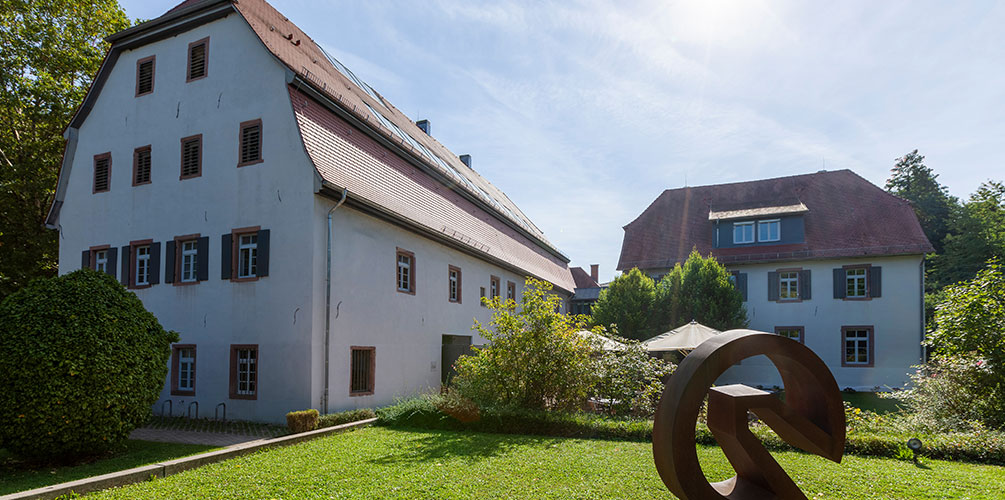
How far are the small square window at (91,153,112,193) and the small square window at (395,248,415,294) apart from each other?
810cm

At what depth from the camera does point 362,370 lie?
14047mm

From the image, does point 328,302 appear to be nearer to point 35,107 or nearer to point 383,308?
point 383,308

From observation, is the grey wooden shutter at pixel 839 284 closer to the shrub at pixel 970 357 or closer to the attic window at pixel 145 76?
the shrub at pixel 970 357

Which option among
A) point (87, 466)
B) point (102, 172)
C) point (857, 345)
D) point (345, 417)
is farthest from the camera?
point (857, 345)

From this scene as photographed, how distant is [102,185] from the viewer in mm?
15914

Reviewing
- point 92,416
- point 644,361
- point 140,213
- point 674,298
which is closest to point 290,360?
point 92,416

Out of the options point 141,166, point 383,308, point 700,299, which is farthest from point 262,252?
point 700,299

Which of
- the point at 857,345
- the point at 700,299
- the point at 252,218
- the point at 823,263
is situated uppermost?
the point at 252,218

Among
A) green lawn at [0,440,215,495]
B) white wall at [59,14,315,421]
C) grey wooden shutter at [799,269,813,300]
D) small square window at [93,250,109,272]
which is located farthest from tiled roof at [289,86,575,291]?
grey wooden shutter at [799,269,813,300]

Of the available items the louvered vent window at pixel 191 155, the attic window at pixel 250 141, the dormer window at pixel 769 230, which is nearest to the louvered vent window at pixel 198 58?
the louvered vent window at pixel 191 155

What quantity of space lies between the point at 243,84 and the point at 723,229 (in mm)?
21171

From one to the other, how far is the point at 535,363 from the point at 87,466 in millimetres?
7567

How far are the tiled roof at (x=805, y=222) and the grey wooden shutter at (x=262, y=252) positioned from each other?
19.0 meters

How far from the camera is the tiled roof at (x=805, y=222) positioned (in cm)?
2412
